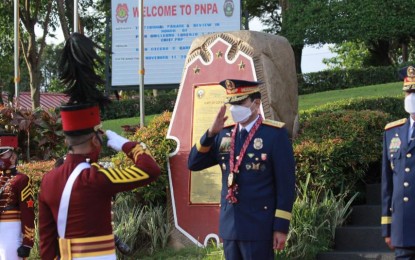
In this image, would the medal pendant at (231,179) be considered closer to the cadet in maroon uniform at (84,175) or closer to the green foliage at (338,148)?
the cadet in maroon uniform at (84,175)

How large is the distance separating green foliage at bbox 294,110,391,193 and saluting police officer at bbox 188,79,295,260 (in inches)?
89.0

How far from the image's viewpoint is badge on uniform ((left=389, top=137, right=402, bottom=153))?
201 inches

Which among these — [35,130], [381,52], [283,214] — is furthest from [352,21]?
[283,214]

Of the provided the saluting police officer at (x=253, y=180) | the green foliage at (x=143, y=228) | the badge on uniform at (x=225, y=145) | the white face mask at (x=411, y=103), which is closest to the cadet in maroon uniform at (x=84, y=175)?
the saluting police officer at (x=253, y=180)

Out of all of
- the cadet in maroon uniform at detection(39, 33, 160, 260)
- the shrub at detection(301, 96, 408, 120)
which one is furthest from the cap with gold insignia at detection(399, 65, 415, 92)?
the shrub at detection(301, 96, 408, 120)

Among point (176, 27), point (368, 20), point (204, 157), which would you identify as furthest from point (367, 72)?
point (204, 157)

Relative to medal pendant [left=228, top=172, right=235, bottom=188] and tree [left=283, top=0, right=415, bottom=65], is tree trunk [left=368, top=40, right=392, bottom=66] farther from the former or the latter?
medal pendant [left=228, top=172, right=235, bottom=188]

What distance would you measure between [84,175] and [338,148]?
3884 mm

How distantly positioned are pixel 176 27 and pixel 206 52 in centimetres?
997

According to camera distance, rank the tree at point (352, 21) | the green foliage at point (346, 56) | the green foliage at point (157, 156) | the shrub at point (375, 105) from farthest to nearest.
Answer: the green foliage at point (346, 56), the tree at point (352, 21), the shrub at point (375, 105), the green foliage at point (157, 156)

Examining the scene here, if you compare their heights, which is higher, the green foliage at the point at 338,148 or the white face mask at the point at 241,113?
the white face mask at the point at 241,113

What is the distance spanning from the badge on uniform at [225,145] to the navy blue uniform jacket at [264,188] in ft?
0.31

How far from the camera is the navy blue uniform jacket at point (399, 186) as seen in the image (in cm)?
495

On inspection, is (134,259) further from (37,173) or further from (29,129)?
(29,129)
